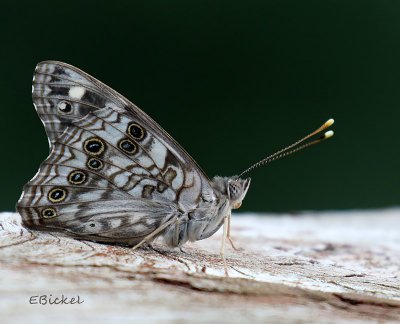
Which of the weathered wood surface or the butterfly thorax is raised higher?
the butterfly thorax

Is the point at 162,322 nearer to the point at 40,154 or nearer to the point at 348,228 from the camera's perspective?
the point at 348,228

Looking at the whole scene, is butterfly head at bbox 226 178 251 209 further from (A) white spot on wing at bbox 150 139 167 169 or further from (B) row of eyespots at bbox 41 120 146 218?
(B) row of eyespots at bbox 41 120 146 218

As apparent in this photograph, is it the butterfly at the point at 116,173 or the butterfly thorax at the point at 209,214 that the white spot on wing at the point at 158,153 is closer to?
the butterfly at the point at 116,173

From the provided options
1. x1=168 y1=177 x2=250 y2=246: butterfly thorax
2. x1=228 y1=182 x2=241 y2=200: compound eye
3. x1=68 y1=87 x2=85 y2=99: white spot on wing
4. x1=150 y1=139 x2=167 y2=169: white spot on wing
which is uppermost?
x1=68 y1=87 x2=85 y2=99: white spot on wing

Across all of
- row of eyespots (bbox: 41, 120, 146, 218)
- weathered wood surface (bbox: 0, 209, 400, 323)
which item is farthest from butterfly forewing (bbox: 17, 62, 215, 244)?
weathered wood surface (bbox: 0, 209, 400, 323)

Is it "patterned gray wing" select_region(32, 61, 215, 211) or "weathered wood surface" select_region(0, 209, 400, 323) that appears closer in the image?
"weathered wood surface" select_region(0, 209, 400, 323)

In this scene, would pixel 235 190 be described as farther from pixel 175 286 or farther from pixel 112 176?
pixel 175 286

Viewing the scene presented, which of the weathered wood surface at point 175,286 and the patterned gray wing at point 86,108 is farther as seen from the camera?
the patterned gray wing at point 86,108

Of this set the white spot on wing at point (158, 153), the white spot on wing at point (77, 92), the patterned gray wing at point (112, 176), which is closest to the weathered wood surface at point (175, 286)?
the patterned gray wing at point (112, 176)
